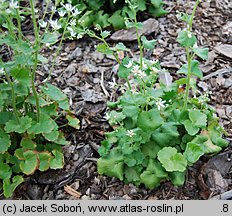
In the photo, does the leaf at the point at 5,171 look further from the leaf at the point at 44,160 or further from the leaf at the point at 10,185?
the leaf at the point at 44,160

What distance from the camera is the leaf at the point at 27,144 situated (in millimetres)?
2123

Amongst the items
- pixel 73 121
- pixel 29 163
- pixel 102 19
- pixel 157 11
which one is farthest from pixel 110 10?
pixel 29 163

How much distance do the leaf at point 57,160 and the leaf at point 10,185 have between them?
14cm

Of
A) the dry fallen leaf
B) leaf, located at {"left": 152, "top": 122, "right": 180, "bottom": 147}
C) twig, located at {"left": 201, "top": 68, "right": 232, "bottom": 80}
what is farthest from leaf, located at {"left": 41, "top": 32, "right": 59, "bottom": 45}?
twig, located at {"left": 201, "top": 68, "right": 232, "bottom": 80}

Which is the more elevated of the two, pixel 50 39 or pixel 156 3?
pixel 50 39

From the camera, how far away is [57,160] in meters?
2.16

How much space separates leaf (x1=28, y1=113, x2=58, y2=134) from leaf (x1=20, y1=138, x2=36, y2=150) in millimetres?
76

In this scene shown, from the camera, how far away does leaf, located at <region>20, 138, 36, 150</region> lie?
6.97ft

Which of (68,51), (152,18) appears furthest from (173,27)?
(68,51)

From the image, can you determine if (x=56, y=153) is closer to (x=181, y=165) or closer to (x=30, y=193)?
(x=30, y=193)

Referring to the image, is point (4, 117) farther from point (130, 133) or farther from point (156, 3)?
point (156, 3)

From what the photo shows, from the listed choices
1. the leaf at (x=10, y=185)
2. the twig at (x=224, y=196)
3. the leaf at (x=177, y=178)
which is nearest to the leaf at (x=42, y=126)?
the leaf at (x=10, y=185)

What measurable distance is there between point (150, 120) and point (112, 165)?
11.1 inches

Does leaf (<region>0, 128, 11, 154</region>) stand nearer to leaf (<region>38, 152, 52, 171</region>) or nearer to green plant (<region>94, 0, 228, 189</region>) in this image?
leaf (<region>38, 152, 52, 171</region>)
